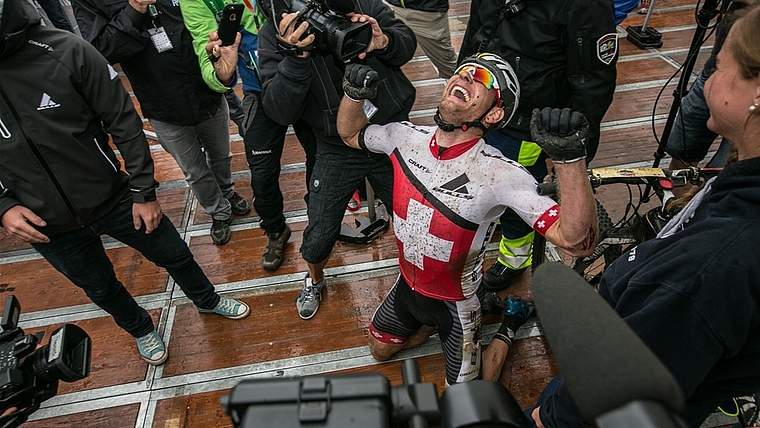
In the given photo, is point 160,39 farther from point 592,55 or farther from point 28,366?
point 592,55

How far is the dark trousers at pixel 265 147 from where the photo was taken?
9.50 feet

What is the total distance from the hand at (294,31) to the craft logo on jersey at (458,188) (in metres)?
0.93

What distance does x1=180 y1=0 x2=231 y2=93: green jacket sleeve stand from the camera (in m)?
2.67

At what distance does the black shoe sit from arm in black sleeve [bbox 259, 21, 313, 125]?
167 centimetres

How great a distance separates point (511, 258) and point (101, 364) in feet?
9.00

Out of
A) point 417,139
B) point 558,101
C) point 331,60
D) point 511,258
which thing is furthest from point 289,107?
point 511,258

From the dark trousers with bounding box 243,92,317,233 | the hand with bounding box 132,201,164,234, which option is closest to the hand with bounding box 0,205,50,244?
the hand with bounding box 132,201,164,234

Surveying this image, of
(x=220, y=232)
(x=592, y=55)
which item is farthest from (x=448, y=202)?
(x=220, y=232)

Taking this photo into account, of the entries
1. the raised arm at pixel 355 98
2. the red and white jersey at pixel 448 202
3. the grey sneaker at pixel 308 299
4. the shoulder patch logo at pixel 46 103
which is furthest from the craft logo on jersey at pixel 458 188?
the shoulder patch logo at pixel 46 103

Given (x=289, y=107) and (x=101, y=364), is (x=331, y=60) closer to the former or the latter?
(x=289, y=107)

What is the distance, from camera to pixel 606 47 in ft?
7.61

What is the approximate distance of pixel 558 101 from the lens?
261 cm

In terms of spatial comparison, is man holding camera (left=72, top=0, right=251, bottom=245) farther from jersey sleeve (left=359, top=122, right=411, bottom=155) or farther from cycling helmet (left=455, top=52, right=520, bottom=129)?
cycling helmet (left=455, top=52, right=520, bottom=129)

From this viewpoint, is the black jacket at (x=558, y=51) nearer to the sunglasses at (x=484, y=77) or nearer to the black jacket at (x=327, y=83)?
the black jacket at (x=327, y=83)
